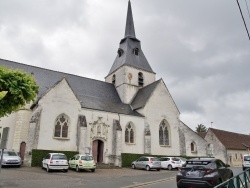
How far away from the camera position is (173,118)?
30766 millimetres

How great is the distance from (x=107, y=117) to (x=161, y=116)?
25.3ft

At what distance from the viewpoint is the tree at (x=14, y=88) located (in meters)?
8.95

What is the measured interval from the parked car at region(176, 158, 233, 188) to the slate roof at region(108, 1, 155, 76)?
25.0 m

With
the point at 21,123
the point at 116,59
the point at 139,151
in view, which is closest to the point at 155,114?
the point at 139,151

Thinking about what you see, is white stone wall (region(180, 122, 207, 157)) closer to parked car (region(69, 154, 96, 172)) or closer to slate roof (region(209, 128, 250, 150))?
slate roof (region(209, 128, 250, 150))

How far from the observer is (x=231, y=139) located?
141 ft

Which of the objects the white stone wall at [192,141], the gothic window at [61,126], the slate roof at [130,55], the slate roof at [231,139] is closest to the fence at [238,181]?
the gothic window at [61,126]

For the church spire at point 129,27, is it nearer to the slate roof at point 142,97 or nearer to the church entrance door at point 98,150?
the slate roof at point 142,97

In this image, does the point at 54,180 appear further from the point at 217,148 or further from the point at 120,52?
the point at 217,148

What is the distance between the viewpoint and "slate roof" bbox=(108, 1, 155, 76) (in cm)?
3478

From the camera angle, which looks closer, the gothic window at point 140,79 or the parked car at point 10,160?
the parked car at point 10,160

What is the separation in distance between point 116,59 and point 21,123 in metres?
19.5

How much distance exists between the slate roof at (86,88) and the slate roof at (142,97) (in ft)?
3.08

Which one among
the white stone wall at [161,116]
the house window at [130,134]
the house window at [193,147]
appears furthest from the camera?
the house window at [193,147]
